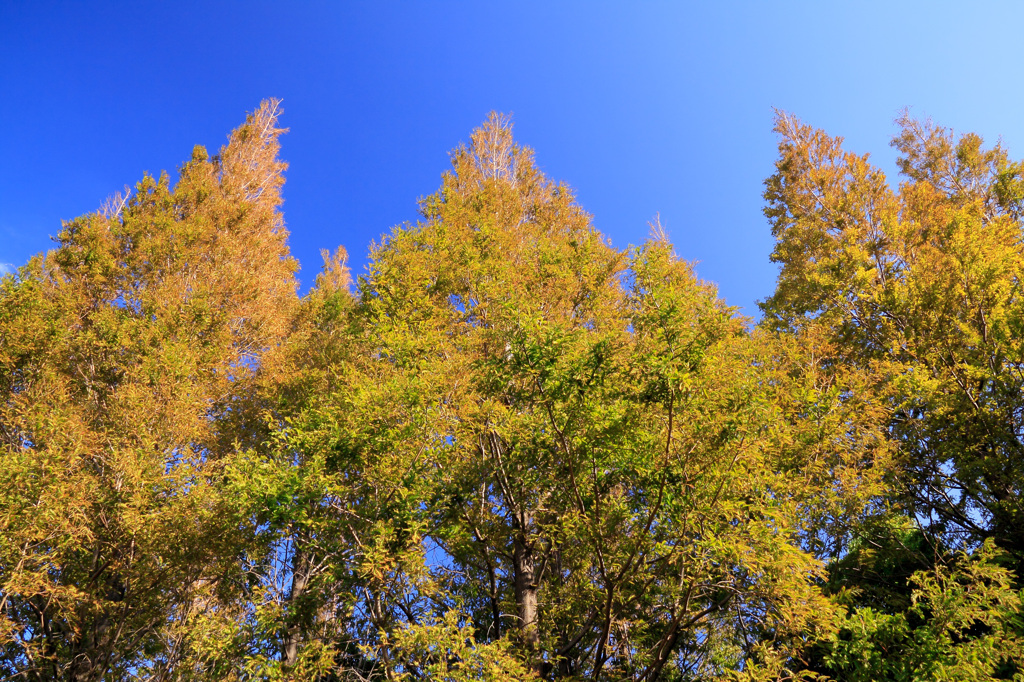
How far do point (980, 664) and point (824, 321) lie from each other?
20.0 ft

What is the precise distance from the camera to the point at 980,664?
5148mm

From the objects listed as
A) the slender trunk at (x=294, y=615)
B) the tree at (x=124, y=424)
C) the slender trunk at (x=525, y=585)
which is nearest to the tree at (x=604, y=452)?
the slender trunk at (x=525, y=585)

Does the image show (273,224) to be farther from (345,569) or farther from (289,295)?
(345,569)

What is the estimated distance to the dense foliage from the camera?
573cm

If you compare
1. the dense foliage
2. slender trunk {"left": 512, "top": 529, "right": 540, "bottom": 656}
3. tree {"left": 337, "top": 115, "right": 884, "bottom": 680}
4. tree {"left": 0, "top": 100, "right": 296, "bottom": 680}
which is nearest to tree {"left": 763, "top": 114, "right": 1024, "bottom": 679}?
the dense foliage

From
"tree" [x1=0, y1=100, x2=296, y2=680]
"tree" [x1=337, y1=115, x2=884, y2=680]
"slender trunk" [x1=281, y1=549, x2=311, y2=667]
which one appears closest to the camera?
"tree" [x1=337, y1=115, x2=884, y2=680]

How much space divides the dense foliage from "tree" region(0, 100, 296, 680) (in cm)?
6

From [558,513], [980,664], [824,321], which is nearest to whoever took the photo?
[980,664]

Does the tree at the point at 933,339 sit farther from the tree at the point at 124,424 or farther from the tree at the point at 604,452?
the tree at the point at 124,424

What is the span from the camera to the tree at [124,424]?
23.4ft

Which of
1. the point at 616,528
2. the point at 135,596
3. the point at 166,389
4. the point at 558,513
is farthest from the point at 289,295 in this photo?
the point at 616,528

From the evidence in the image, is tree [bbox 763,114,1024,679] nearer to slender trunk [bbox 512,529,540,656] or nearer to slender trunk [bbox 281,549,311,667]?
slender trunk [bbox 512,529,540,656]

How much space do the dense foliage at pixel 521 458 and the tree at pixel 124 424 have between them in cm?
6

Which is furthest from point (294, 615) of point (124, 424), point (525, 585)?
point (124, 424)
